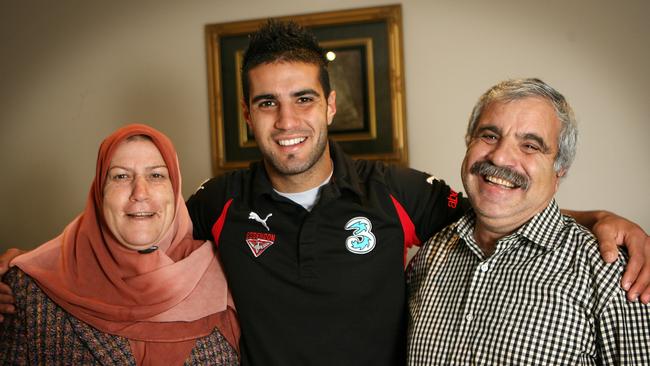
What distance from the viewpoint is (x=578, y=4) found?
2.77 meters

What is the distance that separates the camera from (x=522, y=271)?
4.98 feet

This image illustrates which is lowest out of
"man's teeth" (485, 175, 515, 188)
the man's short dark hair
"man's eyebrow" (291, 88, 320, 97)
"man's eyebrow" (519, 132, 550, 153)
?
"man's teeth" (485, 175, 515, 188)

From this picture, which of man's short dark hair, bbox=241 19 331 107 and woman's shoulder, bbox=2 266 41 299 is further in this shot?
man's short dark hair, bbox=241 19 331 107

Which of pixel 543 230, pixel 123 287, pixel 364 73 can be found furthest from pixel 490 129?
pixel 364 73

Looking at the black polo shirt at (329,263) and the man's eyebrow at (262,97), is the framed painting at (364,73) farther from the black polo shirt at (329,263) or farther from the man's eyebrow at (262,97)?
the man's eyebrow at (262,97)

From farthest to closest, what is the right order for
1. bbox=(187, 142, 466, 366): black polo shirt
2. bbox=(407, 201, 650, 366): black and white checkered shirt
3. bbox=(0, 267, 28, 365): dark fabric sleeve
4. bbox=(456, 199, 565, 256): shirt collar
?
bbox=(187, 142, 466, 366): black polo shirt < bbox=(0, 267, 28, 365): dark fabric sleeve < bbox=(456, 199, 565, 256): shirt collar < bbox=(407, 201, 650, 366): black and white checkered shirt

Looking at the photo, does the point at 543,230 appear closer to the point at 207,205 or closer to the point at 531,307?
the point at 531,307

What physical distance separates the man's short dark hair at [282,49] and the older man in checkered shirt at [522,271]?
0.63 metres

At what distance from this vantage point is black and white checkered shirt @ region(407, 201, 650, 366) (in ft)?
4.42

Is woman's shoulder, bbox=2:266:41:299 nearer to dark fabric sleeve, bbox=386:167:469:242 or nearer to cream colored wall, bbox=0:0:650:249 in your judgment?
dark fabric sleeve, bbox=386:167:469:242

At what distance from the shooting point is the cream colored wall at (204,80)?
276 cm

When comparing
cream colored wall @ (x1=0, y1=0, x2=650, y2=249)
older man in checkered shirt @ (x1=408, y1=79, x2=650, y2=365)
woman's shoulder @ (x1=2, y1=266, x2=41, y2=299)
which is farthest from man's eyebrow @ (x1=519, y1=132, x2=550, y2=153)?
woman's shoulder @ (x1=2, y1=266, x2=41, y2=299)

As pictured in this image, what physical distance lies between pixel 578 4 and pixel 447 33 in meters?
0.66

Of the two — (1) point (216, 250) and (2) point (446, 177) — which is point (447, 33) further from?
(1) point (216, 250)
